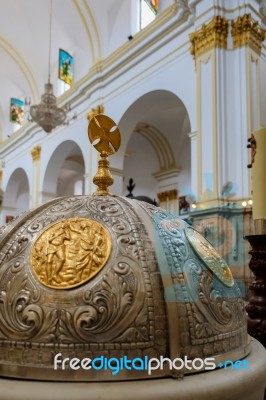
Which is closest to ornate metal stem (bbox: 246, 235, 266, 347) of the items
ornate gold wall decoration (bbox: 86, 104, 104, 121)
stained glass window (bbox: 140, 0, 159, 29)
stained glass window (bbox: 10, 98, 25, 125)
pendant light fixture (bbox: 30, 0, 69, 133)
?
pendant light fixture (bbox: 30, 0, 69, 133)

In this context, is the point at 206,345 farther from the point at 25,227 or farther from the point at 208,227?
the point at 208,227

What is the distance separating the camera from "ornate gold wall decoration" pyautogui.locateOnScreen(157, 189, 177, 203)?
12.2 meters

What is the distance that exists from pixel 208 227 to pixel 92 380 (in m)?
4.90

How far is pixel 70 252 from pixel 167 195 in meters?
11.3

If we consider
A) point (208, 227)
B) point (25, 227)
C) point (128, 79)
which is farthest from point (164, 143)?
point (25, 227)

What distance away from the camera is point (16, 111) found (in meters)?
15.2

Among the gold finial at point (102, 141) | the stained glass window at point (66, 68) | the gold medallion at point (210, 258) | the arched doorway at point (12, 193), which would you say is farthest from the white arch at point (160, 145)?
the gold medallion at point (210, 258)

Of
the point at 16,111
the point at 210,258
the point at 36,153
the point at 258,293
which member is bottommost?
the point at 258,293

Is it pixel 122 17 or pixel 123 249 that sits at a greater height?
pixel 122 17

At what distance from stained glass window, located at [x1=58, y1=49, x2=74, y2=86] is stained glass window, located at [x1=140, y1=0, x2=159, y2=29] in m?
3.19

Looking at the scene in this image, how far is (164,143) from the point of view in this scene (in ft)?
40.5

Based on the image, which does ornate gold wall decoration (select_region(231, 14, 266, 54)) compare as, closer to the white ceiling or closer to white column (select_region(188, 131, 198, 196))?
white column (select_region(188, 131, 198, 196))

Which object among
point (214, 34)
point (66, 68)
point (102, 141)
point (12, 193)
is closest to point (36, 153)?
point (66, 68)

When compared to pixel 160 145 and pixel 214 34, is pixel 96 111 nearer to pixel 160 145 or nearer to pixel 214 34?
pixel 160 145
